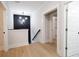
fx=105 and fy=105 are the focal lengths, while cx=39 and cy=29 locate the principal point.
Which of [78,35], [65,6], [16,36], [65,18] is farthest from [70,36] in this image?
[16,36]

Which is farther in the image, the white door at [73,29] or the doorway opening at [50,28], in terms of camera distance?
the doorway opening at [50,28]

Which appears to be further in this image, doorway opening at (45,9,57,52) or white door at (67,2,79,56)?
doorway opening at (45,9,57,52)

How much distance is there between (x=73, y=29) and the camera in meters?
3.88

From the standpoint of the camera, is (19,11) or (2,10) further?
(19,11)

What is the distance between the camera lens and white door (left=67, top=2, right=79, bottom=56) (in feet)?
12.4

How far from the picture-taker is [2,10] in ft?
15.8

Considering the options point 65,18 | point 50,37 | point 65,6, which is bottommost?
point 50,37

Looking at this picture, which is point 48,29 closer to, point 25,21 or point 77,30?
point 25,21

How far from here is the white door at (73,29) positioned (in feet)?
12.4

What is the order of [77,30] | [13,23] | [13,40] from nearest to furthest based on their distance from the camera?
[77,30] < [13,40] < [13,23]

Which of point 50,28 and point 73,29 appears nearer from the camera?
point 73,29

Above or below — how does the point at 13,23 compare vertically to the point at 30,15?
below

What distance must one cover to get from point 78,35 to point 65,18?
2.96 feet

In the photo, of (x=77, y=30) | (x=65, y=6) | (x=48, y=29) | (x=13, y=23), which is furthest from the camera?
(x=13, y=23)
